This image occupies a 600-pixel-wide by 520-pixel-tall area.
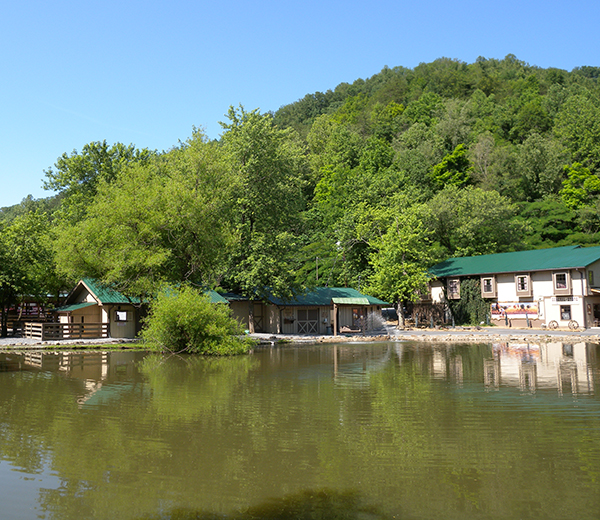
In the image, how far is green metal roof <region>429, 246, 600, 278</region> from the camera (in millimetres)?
48750

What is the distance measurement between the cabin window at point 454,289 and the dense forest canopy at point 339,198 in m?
3.49

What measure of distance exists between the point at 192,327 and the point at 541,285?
35440 millimetres

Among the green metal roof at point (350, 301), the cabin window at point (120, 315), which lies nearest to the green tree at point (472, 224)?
the green metal roof at point (350, 301)

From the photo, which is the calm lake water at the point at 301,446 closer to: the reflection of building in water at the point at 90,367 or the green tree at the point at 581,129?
the reflection of building in water at the point at 90,367

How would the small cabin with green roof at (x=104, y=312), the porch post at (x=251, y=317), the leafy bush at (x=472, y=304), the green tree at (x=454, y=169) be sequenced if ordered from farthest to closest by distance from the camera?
the green tree at (x=454, y=169) < the leafy bush at (x=472, y=304) < the porch post at (x=251, y=317) < the small cabin with green roof at (x=104, y=312)

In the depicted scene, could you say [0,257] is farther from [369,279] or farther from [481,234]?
[481,234]

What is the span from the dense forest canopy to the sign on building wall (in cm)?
858

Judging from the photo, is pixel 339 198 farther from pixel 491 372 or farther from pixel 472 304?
pixel 491 372

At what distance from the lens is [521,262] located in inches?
2079

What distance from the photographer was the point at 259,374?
21.2 m

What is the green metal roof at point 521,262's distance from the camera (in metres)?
48.8

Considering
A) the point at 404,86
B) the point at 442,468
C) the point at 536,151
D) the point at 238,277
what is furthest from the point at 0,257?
the point at 404,86

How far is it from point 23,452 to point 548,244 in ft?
224

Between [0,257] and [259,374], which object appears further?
[0,257]
